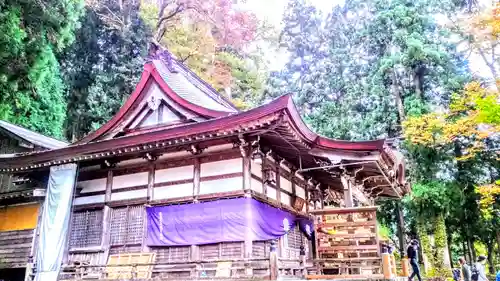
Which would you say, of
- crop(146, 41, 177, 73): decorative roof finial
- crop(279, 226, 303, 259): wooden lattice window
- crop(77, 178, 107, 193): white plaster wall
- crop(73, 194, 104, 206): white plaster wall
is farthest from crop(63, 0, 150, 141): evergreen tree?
crop(279, 226, 303, 259): wooden lattice window

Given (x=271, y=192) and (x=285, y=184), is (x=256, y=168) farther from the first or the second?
(x=285, y=184)

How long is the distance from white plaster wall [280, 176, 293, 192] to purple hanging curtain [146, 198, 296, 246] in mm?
1515

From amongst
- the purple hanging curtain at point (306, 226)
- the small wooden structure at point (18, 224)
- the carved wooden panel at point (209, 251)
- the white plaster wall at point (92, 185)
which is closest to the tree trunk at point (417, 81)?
the purple hanging curtain at point (306, 226)

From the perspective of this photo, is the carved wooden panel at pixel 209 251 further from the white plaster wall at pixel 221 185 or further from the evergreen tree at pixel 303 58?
the evergreen tree at pixel 303 58

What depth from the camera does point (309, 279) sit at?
1029 cm

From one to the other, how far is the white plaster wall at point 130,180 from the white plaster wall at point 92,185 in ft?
1.82

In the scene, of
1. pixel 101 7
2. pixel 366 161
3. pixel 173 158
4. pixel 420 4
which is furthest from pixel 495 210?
pixel 101 7

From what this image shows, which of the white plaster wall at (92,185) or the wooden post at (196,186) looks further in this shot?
the white plaster wall at (92,185)

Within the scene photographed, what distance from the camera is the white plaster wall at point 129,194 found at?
1223cm

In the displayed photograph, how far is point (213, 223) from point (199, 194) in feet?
3.20

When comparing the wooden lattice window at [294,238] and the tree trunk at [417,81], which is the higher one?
the tree trunk at [417,81]

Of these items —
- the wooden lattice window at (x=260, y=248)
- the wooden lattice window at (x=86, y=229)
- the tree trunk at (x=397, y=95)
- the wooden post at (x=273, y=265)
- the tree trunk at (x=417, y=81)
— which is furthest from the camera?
the tree trunk at (x=397, y=95)

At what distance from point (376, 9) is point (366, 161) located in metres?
22.9

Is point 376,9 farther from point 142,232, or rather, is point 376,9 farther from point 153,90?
point 142,232
